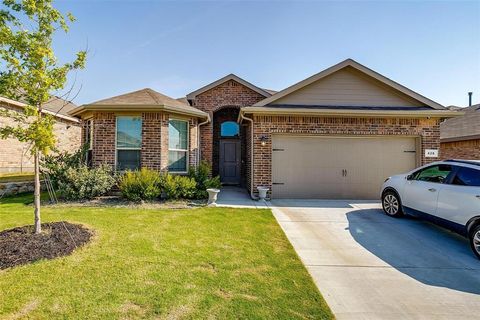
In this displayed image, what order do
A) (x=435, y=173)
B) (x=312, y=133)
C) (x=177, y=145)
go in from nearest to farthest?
1. (x=435, y=173)
2. (x=312, y=133)
3. (x=177, y=145)

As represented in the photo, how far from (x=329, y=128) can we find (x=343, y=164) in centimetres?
143

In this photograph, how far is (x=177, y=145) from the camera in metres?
9.47

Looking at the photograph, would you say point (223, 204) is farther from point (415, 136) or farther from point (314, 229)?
point (415, 136)

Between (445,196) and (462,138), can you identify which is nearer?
(445,196)

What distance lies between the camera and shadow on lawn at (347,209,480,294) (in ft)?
12.4

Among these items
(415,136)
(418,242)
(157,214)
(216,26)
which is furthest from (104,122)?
(415,136)

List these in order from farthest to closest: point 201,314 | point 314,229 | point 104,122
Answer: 1. point 104,122
2. point 314,229
3. point 201,314

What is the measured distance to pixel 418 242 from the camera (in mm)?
5223

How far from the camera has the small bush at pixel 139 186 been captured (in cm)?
795

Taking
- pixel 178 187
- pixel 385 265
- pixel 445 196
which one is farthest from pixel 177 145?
pixel 445 196

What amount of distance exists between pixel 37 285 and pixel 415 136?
11.1 metres

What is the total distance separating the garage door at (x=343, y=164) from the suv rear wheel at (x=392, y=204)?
2.12 meters

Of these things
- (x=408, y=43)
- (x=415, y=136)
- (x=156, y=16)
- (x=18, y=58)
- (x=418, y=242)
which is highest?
(x=156, y=16)

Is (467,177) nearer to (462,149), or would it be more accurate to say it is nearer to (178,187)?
(178,187)
